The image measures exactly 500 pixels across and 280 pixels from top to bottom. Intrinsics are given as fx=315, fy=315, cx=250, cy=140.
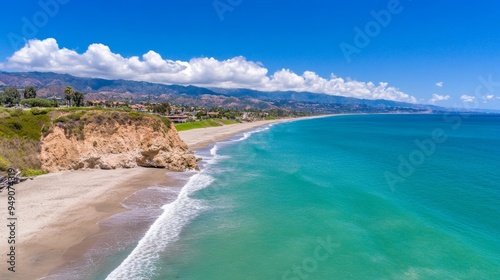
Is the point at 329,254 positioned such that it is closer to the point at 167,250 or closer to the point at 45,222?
the point at 167,250

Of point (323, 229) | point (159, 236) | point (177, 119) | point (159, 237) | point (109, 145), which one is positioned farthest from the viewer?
point (177, 119)

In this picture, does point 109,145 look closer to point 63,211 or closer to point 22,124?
point 22,124

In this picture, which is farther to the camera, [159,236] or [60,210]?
[60,210]

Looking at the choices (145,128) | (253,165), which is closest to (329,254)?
(253,165)

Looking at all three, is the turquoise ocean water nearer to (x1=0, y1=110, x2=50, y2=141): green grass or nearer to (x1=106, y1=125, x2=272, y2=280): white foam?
(x1=106, y1=125, x2=272, y2=280): white foam

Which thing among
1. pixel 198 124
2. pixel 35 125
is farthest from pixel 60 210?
pixel 198 124

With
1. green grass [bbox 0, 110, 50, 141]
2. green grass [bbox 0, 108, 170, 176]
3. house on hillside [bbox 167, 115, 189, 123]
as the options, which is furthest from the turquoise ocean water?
house on hillside [bbox 167, 115, 189, 123]

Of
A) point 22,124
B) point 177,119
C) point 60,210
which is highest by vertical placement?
point 22,124
